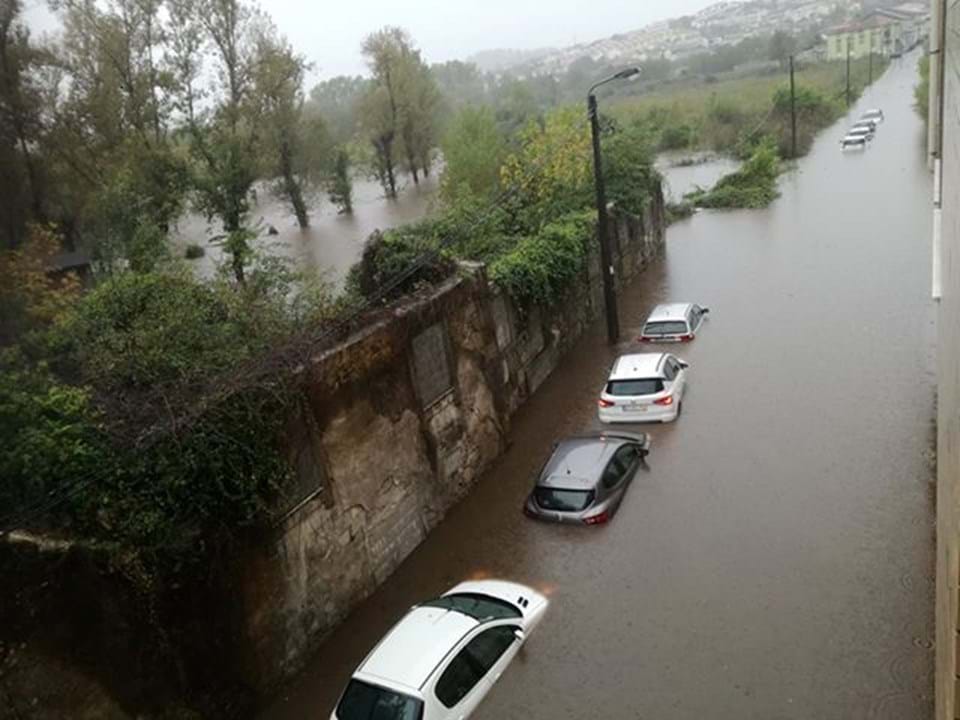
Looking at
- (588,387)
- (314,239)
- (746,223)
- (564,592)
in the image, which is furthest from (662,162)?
(564,592)

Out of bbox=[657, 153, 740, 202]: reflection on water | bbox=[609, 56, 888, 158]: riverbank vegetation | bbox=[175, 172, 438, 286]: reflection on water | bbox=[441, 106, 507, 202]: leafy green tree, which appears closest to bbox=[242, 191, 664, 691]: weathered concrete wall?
bbox=[175, 172, 438, 286]: reflection on water

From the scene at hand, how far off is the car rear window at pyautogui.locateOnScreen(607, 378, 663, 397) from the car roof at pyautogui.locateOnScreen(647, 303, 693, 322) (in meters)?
4.99

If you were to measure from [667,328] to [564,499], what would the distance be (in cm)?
877

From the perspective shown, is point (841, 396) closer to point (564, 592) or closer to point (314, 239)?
point (564, 592)

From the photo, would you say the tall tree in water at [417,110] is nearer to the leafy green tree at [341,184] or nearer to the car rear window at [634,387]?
the leafy green tree at [341,184]

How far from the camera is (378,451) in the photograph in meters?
12.2

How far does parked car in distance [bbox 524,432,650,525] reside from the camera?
12859mm

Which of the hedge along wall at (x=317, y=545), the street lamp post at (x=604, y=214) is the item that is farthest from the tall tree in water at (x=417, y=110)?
the hedge along wall at (x=317, y=545)

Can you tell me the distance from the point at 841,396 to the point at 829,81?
69901mm

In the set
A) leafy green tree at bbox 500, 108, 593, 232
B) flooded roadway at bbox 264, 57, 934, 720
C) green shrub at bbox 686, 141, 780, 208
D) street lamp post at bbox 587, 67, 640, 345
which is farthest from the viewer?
green shrub at bbox 686, 141, 780, 208

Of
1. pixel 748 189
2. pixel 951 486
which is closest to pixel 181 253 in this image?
pixel 951 486

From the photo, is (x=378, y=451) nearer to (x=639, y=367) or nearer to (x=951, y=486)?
(x=639, y=367)

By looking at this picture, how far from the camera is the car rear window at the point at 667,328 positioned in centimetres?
2036

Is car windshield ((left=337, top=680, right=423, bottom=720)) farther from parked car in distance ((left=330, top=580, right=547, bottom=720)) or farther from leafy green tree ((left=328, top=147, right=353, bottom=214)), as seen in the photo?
leafy green tree ((left=328, top=147, right=353, bottom=214))
